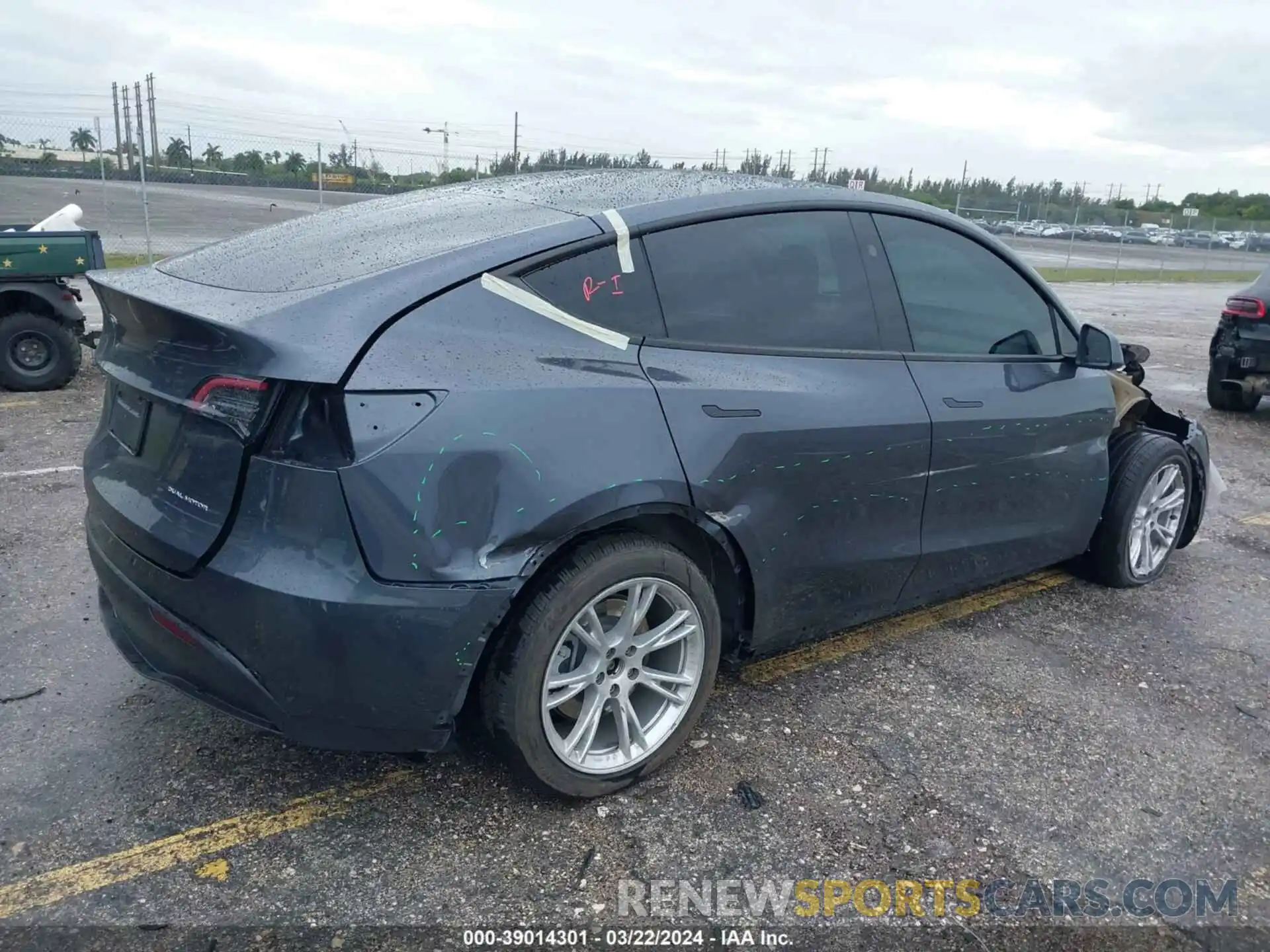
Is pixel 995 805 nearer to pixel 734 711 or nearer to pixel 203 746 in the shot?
pixel 734 711

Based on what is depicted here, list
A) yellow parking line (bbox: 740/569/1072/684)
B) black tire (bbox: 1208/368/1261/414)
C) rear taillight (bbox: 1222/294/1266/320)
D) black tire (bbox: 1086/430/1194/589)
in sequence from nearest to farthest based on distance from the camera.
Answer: yellow parking line (bbox: 740/569/1072/684)
black tire (bbox: 1086/430/1194/589)
rear taillight (bbox: 1222/294/1266/320)
black tire (bbox: 1208/368/1261/414)

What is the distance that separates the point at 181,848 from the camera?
254cm

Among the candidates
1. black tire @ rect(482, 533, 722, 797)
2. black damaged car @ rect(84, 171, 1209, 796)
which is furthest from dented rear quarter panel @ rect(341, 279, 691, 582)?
black tire @ rect(482, 533, 722, 797)

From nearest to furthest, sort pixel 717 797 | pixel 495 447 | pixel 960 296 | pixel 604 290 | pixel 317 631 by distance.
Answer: pixel 317 631
pixel 495 447
pixel 604 290
pixel 717 797
pixel 960 296

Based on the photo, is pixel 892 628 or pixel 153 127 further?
pixel 153 127

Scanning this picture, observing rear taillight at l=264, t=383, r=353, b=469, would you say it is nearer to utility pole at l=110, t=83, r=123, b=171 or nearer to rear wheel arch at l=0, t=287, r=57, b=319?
rear wheel arch at l=0, t=287, r=57, b=319

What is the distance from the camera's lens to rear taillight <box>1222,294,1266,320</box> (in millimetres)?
8469

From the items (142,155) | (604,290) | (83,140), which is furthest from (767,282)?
(83,140)

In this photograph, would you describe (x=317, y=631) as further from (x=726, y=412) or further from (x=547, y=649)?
(x=726, y=412)

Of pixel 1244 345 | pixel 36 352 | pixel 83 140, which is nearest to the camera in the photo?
pixel 36 352

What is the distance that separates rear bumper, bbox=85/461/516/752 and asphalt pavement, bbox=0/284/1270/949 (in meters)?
0.36

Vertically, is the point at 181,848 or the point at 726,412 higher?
the point at 726,412

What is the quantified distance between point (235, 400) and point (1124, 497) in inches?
145

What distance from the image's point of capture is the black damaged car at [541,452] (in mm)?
2318
